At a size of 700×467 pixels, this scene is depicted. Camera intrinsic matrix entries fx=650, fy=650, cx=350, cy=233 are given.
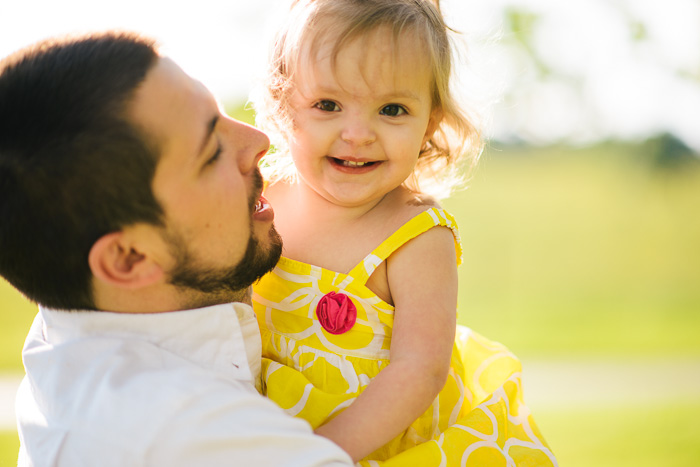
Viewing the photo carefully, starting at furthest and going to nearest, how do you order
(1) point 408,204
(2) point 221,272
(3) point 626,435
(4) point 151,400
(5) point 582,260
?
(5) point 582,260, (3) point 626,435, (1) point 408,204, (2) point 221,272, (4) point 151,400

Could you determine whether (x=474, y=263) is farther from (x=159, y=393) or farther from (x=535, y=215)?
(x=159, y=393)

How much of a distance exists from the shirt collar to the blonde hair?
606mm

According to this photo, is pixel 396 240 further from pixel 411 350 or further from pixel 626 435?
pixel 626 435

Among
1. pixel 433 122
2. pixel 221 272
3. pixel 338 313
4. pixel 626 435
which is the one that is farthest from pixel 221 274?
pixel 626 435

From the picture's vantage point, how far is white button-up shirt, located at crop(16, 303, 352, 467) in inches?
47.8

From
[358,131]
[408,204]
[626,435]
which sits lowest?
[626,435]

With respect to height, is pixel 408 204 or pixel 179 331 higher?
pixel 408 204

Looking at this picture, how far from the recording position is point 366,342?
1.69 metres

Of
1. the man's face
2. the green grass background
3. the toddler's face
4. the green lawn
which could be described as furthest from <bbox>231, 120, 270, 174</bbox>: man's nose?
the green grass background

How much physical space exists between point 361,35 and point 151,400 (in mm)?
1013

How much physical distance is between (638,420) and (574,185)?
3.44 m

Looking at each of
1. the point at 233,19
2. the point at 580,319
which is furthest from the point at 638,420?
the point at 233,19

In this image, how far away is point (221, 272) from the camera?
1.55 m

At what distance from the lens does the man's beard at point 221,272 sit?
148 centimetres
